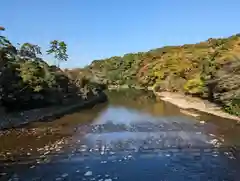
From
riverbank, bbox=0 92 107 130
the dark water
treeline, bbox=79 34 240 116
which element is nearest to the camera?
the dark water

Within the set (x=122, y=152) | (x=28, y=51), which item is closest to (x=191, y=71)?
(x=28, y=51)

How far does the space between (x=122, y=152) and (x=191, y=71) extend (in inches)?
1653

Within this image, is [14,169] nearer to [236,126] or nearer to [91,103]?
[236,126]

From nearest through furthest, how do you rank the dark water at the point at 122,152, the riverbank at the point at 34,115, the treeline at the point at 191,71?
the dark water at the point at 122,152, the riverbank at the point at 34,115, the treeline at the point at 191,71

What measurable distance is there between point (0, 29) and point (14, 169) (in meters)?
17.1

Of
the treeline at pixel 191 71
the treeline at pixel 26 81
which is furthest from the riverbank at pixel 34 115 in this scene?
the treeline at pixel 191 71

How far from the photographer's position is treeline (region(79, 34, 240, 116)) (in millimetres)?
27531

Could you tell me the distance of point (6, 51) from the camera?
92.4ft

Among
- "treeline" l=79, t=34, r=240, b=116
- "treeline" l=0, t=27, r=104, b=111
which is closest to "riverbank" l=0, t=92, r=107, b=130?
"treeline" l=0, t=27, r=104, b=111

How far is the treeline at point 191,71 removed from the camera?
27531 mm

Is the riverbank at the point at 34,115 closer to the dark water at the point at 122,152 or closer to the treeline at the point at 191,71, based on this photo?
the dark water at the point at 122,152

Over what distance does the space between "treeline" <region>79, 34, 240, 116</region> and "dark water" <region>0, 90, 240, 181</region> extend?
14.2 feet

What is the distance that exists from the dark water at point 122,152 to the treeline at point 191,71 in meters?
4.34

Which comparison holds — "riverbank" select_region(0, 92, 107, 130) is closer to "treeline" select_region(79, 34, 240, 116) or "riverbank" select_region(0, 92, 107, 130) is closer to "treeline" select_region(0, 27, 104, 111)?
"treeline" select_region(0, 27, 104, 111)
